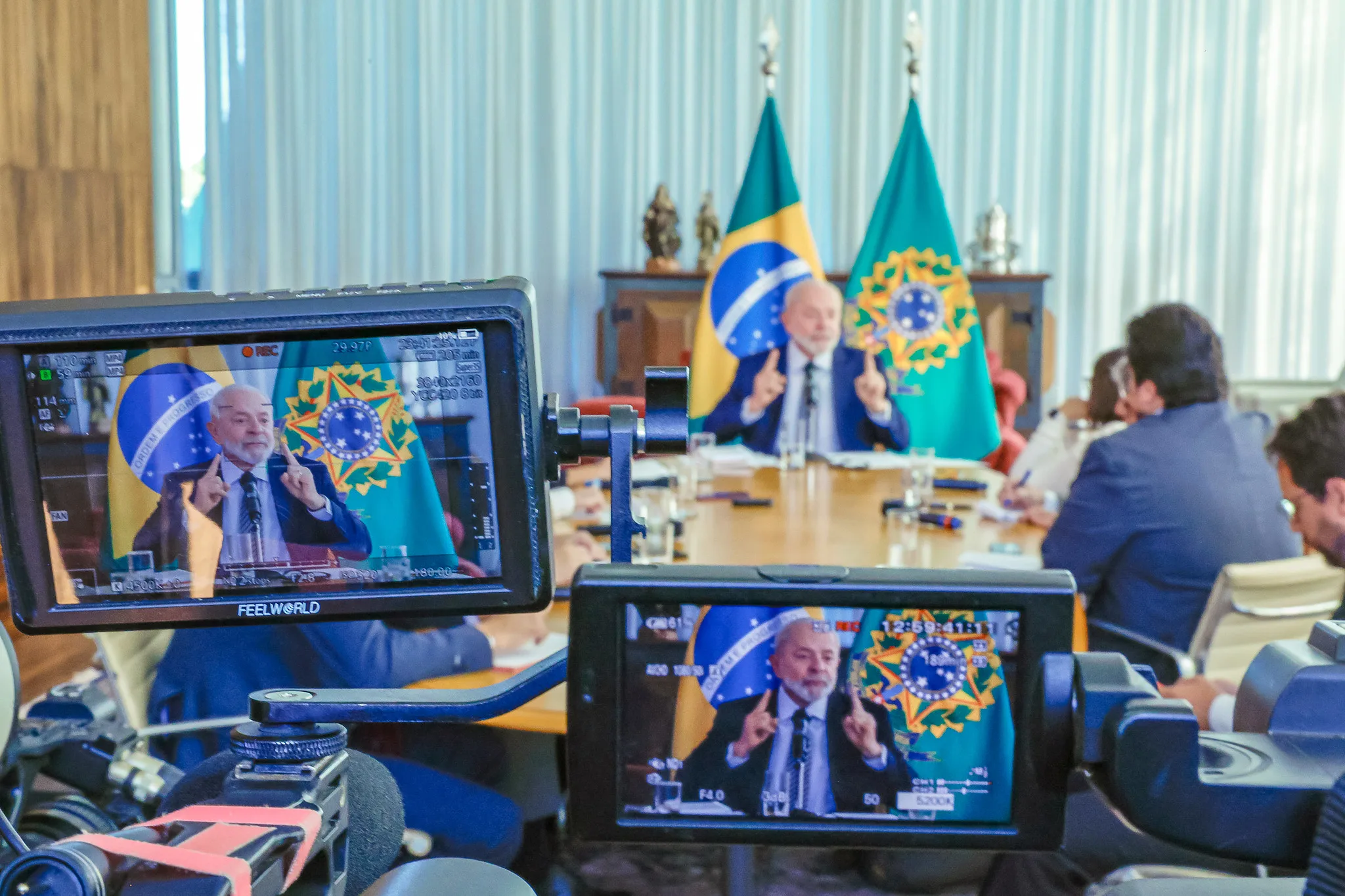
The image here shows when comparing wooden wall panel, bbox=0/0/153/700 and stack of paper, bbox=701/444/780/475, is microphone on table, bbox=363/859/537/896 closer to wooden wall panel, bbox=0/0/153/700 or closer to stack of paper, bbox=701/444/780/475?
stack of paper, bbox=701/444/780/475

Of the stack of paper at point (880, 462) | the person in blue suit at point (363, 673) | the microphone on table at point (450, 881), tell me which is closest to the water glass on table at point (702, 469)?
the stack of paper at point (880, 462)

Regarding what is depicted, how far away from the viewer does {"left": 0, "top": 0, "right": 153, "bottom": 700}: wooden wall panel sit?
11.5 ft

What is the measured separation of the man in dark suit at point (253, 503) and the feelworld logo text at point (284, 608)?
25 mm

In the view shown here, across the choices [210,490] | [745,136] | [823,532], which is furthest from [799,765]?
[745,136]

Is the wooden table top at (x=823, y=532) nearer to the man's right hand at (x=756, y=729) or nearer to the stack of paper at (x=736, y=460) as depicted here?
the stack of paper at (x=736, y=460)

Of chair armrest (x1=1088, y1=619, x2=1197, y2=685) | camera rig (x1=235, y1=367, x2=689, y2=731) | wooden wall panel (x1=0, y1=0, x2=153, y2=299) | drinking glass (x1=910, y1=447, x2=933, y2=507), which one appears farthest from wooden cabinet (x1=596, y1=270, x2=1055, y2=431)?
camera rig (x1=235, y1=367, x2=689, y2=731)

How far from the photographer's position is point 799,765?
0.67 meters

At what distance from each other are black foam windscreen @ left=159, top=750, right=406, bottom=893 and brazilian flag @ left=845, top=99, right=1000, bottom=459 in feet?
11.8

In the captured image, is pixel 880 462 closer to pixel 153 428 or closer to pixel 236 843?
pixel 153 428

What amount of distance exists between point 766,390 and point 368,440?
3.42 metres

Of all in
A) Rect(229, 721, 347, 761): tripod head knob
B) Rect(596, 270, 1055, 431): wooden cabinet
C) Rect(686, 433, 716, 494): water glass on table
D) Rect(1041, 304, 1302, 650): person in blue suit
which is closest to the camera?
Rect(229, 721, 347, 761): tripod head knob

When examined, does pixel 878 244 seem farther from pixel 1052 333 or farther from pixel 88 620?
pixel 88 620

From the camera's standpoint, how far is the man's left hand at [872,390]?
4133 mm

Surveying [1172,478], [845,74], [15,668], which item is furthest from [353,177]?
[15,668]
